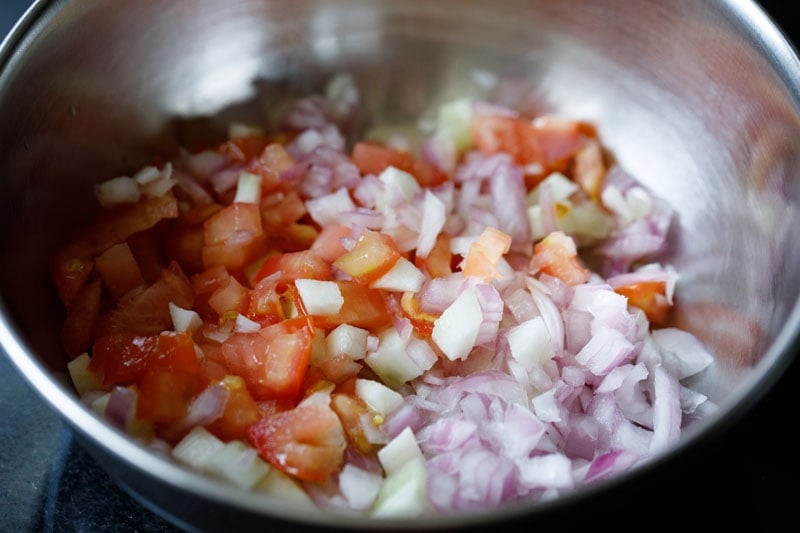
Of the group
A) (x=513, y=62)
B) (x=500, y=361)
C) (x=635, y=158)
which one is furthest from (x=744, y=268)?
(x=513, y=62)

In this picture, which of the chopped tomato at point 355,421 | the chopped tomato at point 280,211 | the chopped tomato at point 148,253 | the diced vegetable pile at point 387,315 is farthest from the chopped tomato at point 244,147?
the chopped tomato at point 355,421

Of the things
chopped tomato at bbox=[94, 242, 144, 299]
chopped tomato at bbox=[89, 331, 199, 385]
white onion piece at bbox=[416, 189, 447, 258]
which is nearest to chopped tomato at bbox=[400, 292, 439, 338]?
white onion piece at bbox=[416, 189, 447, 258]

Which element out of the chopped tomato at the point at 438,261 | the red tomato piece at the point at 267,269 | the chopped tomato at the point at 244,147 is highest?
the chopped tomato at the point at 244,147

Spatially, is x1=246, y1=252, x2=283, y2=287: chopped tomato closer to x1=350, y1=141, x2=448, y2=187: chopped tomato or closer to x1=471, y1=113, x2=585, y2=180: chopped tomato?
x1=350, y1=141, x2=448, y2=187: chopped tomato

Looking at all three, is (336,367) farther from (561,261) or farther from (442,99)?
(442,99)

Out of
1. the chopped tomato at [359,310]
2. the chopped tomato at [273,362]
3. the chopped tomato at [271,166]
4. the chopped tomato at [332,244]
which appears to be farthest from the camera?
the chopped tomato at [271,166]

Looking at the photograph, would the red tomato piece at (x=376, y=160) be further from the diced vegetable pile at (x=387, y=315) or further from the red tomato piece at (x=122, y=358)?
the red tomato piece at (x=122, y=358)

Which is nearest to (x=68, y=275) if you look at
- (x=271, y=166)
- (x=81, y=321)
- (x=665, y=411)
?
(x=81, y=321)
